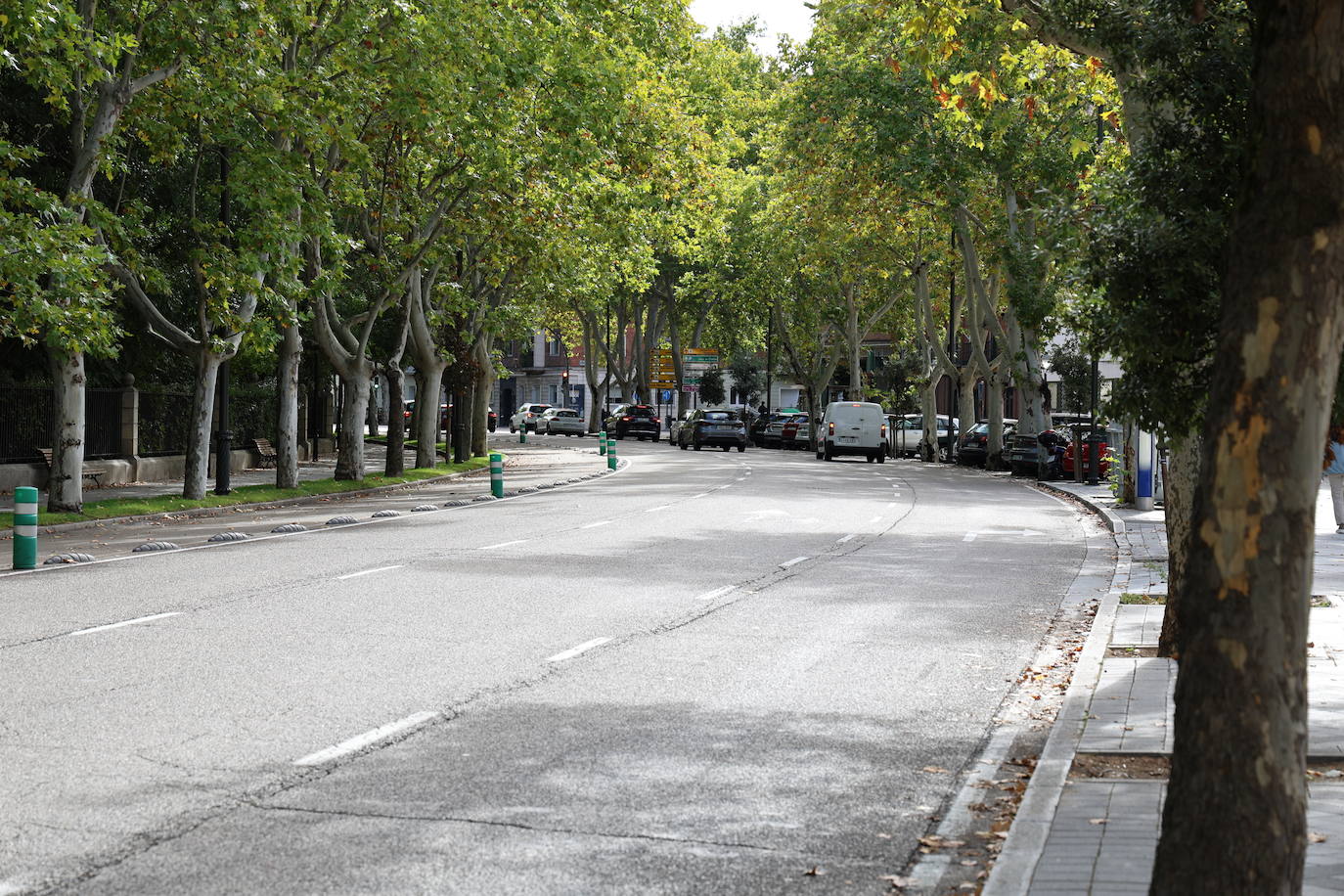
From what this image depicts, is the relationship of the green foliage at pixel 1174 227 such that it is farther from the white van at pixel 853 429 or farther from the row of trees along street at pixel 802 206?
the white van at pixel 853 429

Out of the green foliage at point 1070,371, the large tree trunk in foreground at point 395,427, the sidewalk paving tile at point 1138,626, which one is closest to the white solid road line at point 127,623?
the sidewalk paving tile at point 1138,626

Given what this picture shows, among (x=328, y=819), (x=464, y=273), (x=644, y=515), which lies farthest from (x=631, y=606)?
(x=464, y=273)

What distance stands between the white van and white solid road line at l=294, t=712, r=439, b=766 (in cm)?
A: 4500

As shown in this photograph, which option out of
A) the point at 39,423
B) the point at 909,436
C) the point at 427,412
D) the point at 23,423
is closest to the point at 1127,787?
the point at 23,423

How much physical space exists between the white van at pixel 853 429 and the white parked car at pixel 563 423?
3664 centimetres

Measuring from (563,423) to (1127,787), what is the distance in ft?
271

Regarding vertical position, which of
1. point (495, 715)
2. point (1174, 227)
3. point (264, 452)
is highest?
point (1174, 227)

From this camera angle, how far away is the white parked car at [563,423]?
88.8 m

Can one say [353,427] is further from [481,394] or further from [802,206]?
[802,206]

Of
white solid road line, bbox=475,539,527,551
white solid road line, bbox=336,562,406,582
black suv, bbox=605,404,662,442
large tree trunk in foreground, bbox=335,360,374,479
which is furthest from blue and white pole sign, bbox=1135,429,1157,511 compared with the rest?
black suv, bbox=605,404,662,442

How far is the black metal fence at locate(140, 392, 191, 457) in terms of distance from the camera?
3566cm

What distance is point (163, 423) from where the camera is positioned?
36.4 metres

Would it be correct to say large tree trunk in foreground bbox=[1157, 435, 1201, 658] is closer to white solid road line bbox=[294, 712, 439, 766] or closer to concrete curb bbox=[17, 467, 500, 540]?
white solid road line bbox=[294, 712, 439, 766]

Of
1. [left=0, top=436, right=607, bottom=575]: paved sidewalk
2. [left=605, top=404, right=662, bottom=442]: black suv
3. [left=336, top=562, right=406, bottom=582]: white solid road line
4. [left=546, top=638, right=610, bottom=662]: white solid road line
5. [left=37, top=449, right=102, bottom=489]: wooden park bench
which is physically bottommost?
[left=0, top=436, right=607, bottom=575]: paved sidewalk
